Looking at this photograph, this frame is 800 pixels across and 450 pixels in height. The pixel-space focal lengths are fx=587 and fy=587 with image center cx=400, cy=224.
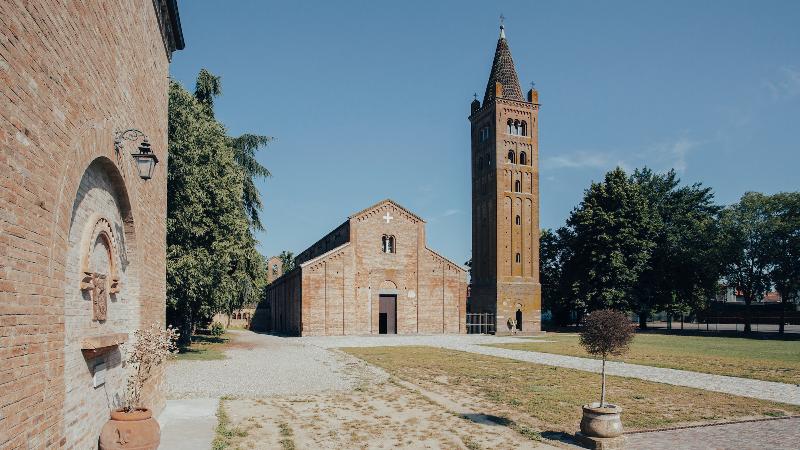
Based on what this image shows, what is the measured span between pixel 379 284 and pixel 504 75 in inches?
854

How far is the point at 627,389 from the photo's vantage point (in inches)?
607

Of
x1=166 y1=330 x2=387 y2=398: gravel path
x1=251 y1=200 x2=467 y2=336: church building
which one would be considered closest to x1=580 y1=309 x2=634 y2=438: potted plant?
x1=166 y1=330 x2=387 y2=398: gravel path

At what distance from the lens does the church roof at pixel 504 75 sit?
50656mm

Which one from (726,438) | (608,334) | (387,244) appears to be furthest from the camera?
(387,244)

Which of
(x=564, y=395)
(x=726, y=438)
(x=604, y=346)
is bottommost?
(x=564, y=395)

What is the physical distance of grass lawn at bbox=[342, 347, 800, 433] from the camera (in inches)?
457

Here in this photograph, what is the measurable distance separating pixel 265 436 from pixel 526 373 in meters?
11.3

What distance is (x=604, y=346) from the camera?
32.8ft

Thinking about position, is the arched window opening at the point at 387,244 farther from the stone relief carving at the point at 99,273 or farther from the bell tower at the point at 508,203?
the stone relief carving at the point at 99,273

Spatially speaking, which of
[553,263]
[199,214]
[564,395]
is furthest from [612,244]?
[564,395]

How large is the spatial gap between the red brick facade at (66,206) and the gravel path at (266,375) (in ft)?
19.8

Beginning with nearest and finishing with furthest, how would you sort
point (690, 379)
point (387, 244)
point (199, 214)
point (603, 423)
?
point (603, 423), point (690, 379), point (199, 214), point (387, 244)

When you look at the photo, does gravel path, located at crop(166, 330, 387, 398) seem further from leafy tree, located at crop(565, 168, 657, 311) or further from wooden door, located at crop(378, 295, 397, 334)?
leafy tree, located at crop(565, 168, 657, 311)

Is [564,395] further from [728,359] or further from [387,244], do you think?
[387,244]
